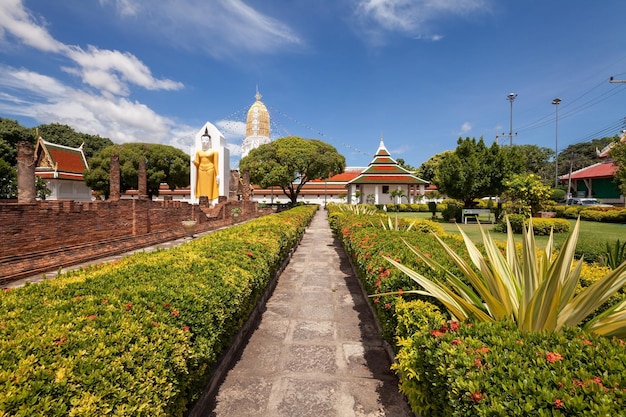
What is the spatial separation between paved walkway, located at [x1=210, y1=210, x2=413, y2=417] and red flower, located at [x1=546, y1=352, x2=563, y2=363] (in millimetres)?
1441

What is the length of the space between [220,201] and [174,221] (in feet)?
17.9

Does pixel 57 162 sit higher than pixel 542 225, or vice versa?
pixel 57 162

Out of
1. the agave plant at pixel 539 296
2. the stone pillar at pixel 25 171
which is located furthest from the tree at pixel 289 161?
the agave plant at pixel 539 296

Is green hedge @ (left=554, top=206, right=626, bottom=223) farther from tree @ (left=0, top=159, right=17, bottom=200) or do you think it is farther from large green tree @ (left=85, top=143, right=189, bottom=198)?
tree @ (left=0, top=159, right=17, bottom=200)

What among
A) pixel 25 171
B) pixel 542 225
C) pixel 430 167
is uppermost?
pixel 430 167

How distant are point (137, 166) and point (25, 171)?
24.6 metres

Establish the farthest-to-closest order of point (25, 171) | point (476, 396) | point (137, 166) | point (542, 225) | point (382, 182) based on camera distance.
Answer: point (382, 182), point (137, 166), point (542, 225), point (25, 171), point (476, 396)

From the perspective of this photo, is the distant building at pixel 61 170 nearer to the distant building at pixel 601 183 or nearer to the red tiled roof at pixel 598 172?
the distant building at pixel 601 183

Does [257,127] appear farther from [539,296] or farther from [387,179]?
[539,296]

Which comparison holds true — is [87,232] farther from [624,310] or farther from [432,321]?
[624,310]

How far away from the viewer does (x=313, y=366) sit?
3.28m

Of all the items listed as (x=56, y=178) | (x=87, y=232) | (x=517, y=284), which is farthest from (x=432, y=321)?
(x=56, y=178)

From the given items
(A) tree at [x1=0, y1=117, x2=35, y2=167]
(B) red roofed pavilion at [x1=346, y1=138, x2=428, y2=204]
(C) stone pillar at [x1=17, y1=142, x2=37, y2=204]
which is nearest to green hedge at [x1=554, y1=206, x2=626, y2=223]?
(B) red roofed pavilion at [x1=346, y1=138, x2=428, y2=204]

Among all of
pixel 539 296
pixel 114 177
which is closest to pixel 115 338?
pixel 539 296
